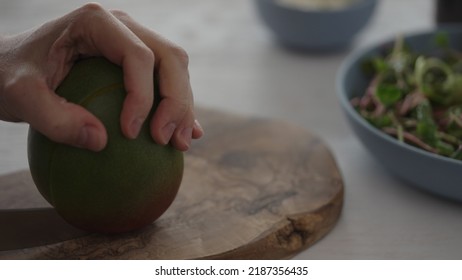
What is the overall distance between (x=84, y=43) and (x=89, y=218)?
18cm

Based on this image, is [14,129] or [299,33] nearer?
[14,129]

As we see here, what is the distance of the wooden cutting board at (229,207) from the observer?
77cm

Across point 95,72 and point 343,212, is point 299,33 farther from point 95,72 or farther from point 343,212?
point 95,72

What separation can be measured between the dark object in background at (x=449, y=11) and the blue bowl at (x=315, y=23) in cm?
12

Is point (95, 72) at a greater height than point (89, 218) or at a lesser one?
greater

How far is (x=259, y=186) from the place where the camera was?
0.90 meters

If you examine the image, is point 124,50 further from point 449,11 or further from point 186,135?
point 449,11

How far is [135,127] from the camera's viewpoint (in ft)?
2.28

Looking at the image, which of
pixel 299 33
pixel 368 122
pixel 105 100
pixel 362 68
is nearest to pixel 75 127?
pixel 105 100

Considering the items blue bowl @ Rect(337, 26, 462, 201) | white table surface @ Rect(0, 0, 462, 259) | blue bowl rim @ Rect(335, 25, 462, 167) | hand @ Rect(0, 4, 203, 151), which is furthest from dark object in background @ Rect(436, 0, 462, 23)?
hand @ Rect(0, 4, 203, 151)

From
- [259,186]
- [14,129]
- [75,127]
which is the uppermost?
[75,127]

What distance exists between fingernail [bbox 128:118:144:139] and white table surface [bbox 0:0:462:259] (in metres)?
0.25

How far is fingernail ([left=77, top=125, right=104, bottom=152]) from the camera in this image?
676mm

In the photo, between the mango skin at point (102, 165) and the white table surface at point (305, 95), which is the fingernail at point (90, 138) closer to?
the mango skin at point (102, 165)
